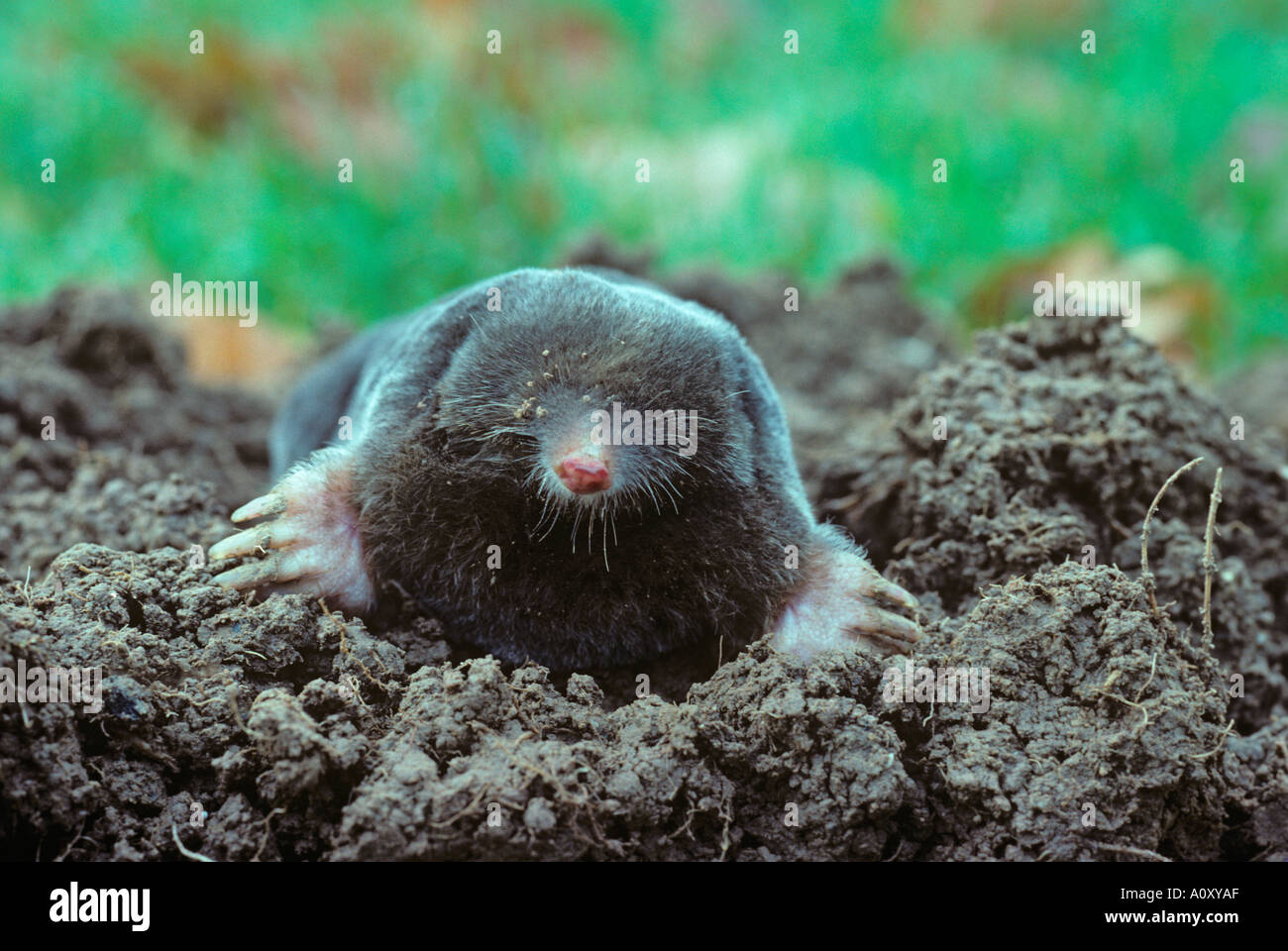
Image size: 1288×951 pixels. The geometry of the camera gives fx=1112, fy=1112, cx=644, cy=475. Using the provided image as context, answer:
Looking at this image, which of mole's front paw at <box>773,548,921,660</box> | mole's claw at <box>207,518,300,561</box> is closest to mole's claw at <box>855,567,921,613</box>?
mole's front paw at <box>773,548,921,660</box>

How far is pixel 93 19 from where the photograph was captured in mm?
5984

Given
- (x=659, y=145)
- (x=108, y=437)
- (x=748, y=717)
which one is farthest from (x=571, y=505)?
(x=659, y=145)

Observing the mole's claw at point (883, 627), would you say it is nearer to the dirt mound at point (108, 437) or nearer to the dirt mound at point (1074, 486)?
the dirt mound at point (1074, 486)

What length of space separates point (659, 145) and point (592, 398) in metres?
4.45

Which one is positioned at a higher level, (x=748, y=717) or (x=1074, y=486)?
(x=1074, y=486)

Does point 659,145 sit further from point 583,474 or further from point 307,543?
point 583,474

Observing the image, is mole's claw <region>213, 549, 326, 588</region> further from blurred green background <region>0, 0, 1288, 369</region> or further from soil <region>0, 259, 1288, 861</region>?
blurred green background <region>0, 0, 1288, 369</region>

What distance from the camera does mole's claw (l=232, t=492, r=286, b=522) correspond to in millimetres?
2113

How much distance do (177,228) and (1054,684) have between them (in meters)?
4.78

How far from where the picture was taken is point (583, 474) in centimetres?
182

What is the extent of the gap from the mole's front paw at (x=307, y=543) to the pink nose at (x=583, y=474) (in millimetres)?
566

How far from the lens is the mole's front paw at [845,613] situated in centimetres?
216
